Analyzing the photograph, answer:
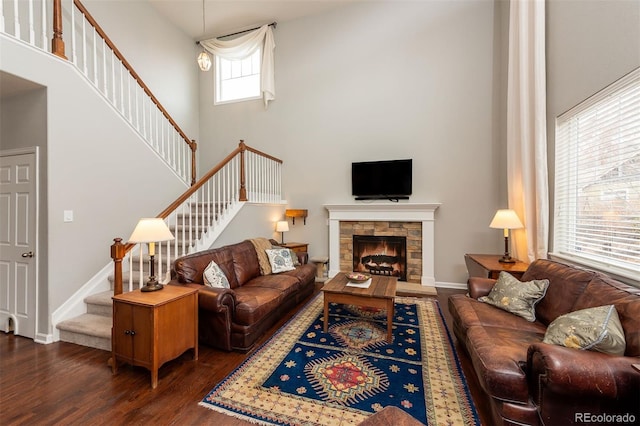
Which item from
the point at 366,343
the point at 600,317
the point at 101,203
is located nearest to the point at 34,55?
the point at 101,203

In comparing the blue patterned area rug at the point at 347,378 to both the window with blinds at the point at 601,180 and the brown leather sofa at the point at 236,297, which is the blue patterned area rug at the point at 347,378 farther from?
the window with blinds at the point at 601,180

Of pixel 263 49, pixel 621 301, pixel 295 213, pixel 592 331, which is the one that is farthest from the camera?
pixel 263 49

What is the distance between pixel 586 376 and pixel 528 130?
3060 millimetres

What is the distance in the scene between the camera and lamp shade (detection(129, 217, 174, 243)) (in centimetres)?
233

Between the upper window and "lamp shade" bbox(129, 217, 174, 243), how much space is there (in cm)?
430

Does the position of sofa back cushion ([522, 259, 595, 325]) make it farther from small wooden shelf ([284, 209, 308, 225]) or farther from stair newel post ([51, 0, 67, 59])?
stair newel post ([51, 0, 67, 59])

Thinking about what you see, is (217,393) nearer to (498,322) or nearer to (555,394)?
(555,394)

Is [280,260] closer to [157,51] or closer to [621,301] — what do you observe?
[621,301]

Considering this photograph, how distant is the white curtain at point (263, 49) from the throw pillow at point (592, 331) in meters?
5.68

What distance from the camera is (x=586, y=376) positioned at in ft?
4.33

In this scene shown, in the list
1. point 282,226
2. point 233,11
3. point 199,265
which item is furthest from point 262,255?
point 233,11

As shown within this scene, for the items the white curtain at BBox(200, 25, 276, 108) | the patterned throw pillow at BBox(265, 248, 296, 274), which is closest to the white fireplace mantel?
the patterned throw pillow at BBox(265, 248, 296, 274)

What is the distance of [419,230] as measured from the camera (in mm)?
4836

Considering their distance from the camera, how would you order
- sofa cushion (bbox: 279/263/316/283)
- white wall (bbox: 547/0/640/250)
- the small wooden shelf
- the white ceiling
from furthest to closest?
the small wooden shelf, the white ceiling, sofa cushion (bbox: 279/263/316/283), white wall (bbox: 547/0/640/250)
